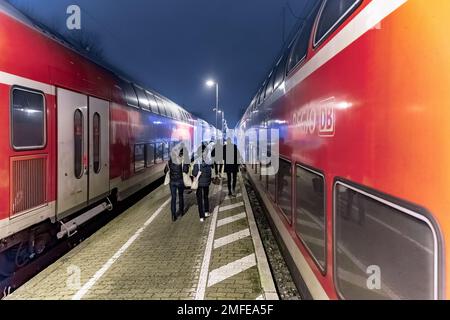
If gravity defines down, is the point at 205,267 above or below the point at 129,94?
below

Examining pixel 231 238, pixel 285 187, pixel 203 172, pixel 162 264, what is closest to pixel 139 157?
pixel 203 172

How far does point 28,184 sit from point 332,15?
13.5ft

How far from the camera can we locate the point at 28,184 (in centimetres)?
459

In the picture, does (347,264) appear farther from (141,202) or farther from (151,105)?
(151,105)

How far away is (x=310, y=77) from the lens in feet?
12.0

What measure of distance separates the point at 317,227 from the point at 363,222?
3.73 feet

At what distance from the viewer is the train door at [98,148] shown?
6.69 m

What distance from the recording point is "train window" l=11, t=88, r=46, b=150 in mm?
4344

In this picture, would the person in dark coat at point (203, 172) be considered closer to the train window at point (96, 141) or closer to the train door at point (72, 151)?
the train window at point (96, 141)

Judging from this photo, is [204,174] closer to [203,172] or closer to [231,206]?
[203,172]

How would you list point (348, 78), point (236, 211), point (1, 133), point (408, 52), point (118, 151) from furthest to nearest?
1. point (236, 211)
2. point (118, 151)
3. point (1, 133)
4. point (348, 78)
5. point (408, 52)

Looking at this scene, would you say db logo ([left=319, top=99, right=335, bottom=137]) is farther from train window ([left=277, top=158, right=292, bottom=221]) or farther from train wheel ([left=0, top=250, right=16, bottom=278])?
train wheel ([left=0, top=250, right=16, bottom=278])

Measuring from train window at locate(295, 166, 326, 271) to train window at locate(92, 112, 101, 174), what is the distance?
4237mm

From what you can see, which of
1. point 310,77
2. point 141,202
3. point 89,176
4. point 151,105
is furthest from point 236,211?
point 310,77
